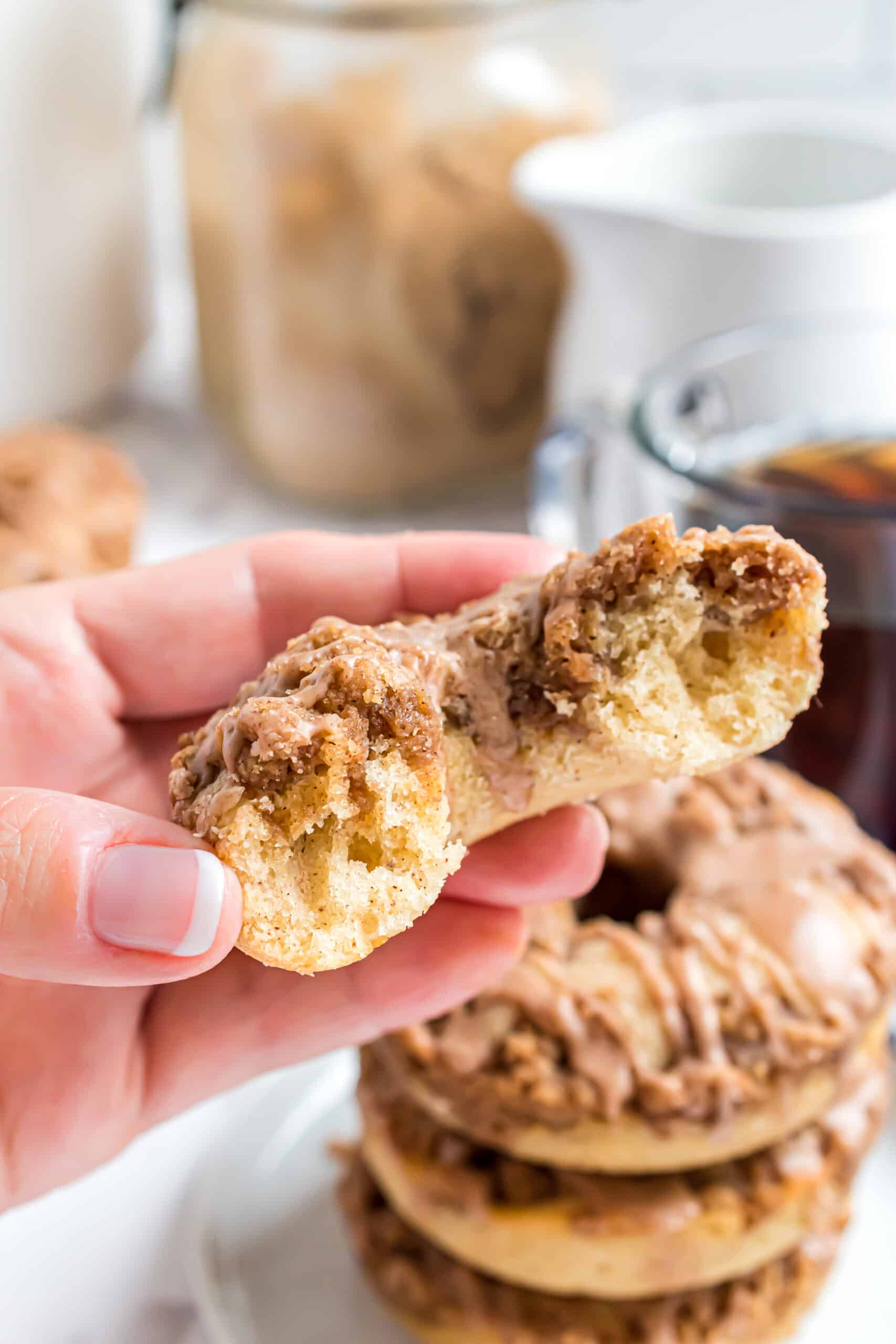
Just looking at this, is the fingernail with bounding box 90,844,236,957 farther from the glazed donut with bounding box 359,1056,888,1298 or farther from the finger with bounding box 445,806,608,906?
the glazed donut with bounding box 359,1056,888,1298

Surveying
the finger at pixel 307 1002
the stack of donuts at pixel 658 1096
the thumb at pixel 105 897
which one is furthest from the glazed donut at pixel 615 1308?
the thumb at pixel 105 897

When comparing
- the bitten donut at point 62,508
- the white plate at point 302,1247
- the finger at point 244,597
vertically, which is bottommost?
the white plate at point 302,1247

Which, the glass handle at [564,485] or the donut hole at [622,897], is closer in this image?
the donut hole at [622,897]

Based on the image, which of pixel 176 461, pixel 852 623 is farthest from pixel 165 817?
pixel 176 461

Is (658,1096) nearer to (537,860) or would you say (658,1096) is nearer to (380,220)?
(537,860)

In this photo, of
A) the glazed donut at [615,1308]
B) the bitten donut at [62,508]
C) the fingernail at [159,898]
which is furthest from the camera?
the bitten donut at [62,508]

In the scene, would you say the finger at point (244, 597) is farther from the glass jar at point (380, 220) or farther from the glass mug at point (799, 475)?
the glass jar at point (380, 220)

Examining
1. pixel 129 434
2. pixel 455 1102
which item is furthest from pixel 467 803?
pixel 129 434
